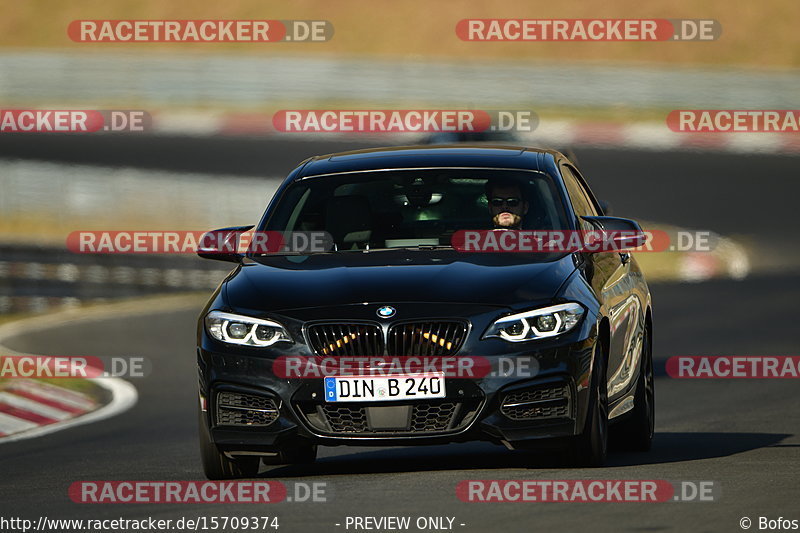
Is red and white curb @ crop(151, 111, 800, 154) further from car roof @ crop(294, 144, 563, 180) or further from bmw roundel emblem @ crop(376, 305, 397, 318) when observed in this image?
bmw roundel emblem @ crop(376, 305, 397, 318)

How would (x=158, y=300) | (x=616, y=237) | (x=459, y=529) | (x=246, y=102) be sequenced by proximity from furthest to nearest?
(x=246, y=102) < (x=158, y=300) < (x=616, y=237) < (x=459, y=529)

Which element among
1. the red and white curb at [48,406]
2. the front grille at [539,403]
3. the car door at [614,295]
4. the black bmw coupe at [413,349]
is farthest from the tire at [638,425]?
the red and white curb at [48,406]

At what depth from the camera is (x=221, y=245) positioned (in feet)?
29.6

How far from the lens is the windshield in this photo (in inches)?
349

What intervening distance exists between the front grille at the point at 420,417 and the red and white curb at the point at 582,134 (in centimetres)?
2455

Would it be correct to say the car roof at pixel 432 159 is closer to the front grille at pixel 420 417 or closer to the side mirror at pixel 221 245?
the side mirror at pixel 221 245

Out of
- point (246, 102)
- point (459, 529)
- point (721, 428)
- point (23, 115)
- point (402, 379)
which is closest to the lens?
point (459, 529)

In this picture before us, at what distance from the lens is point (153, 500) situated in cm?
788

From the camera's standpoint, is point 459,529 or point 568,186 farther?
point 568,186

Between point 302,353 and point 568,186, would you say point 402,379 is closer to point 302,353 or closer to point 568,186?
point 302,353

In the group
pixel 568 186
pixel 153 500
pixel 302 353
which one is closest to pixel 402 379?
pixel 302 353

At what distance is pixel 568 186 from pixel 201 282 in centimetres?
1348

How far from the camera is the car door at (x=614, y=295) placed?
8570 mm

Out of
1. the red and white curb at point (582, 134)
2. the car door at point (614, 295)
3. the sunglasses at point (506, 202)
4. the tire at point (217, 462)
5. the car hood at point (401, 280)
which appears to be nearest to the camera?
the car hood at point (401, 280)
